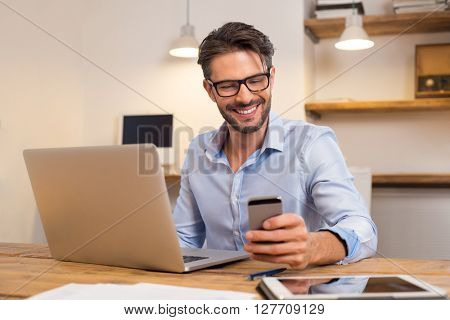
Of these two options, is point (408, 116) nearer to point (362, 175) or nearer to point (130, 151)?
point (362, 175)

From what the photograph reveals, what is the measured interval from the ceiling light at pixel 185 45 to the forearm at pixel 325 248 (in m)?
1.95

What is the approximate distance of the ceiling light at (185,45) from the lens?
9.45ft

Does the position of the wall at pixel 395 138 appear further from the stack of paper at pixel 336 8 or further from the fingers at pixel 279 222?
the fingers at pixel 279 222

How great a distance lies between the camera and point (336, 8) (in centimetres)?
296

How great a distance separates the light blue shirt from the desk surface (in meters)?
0.31

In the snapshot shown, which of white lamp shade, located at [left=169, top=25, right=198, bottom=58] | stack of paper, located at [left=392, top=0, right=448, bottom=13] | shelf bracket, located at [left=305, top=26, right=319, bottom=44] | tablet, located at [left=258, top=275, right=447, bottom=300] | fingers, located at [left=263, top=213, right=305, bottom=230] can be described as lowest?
tablet, located at [left=258, top=275, right=447, bottom=300]

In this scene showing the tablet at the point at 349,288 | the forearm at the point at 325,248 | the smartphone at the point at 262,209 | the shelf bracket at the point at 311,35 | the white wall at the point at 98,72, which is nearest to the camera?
the tablet at the point at 349,288

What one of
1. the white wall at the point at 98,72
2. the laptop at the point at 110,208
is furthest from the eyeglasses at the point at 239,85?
the white wall at the point at 98,72

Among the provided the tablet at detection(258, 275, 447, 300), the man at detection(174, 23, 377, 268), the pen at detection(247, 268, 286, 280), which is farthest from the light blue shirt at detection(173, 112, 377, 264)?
the tablet at detection(258, 275, 447, 300)

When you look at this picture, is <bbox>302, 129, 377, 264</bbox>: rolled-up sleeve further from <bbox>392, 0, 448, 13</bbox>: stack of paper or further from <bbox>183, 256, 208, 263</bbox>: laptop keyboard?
<bbox>392, 0, 448, 13</bbox>: stack of paper

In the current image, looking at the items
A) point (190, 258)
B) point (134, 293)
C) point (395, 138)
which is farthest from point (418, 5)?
point (134, 293)

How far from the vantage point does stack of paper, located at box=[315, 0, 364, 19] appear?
9.62 feet

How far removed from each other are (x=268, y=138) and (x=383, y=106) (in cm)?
152

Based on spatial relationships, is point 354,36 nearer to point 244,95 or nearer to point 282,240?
point 244,95
